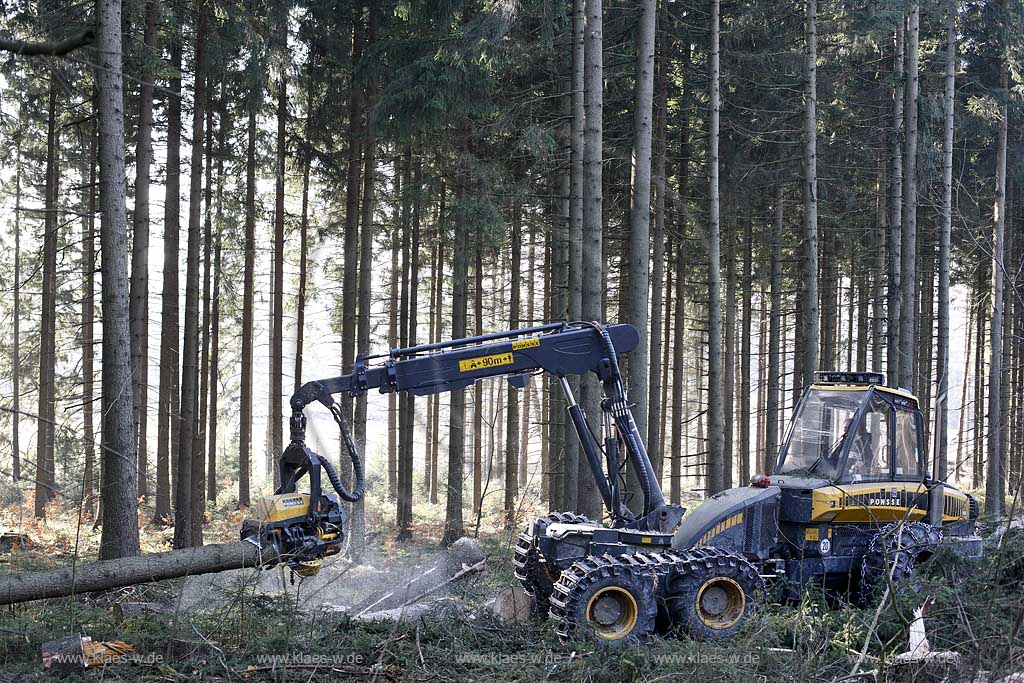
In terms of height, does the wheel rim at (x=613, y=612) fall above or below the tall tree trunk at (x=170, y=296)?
below

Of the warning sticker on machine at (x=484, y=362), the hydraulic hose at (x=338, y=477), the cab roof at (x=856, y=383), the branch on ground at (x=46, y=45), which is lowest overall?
the hydraulic hose at (x=338, y=477)

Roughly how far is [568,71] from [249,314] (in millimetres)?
10494

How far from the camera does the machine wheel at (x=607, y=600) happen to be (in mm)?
7527

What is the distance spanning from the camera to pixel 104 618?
7.72 metres

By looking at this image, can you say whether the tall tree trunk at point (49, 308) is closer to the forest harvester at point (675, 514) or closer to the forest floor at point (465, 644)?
the forest floor at point (465, 644)

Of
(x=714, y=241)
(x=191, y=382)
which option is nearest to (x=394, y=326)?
(x=191, y=382)

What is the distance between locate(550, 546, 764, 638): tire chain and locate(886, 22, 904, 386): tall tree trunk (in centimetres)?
1215

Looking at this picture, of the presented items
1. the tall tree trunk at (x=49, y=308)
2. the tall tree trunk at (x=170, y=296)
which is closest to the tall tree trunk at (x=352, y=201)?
the tall tree trunk at (x=170, y=296)

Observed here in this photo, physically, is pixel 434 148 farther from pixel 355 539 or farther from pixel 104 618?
pixel 104 618

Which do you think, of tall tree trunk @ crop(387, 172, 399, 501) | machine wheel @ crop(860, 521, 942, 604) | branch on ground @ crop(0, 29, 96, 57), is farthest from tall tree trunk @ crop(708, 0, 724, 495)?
branch on ground @ crop(0, 29, 96, 57)

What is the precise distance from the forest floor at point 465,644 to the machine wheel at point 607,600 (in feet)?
0.80

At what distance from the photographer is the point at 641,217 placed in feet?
43.3

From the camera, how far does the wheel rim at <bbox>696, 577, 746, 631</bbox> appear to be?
798 cm

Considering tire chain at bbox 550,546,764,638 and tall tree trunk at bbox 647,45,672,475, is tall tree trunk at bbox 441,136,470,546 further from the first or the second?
tire chain at bbox 550,546,764,638
